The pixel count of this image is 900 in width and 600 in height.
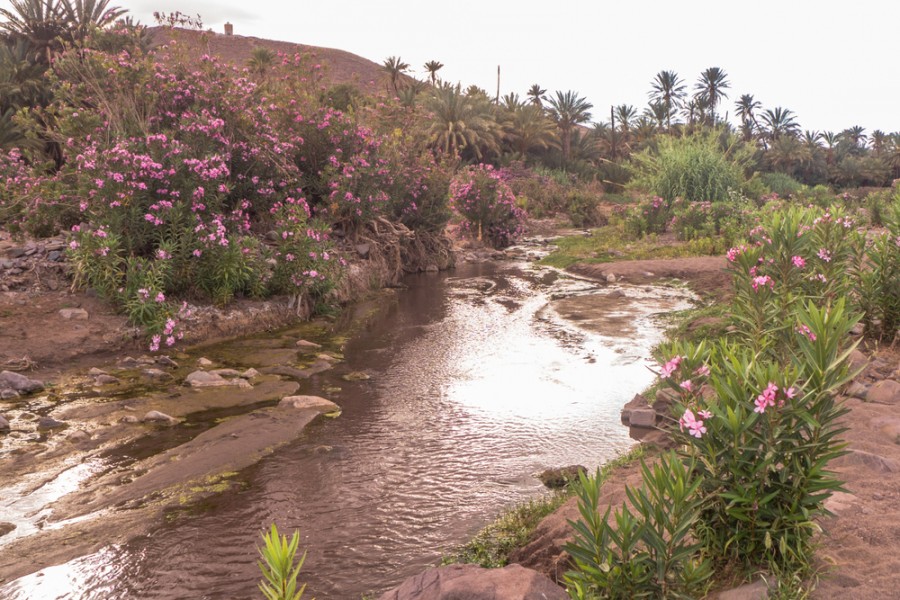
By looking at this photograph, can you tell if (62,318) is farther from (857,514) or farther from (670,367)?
(857,514)

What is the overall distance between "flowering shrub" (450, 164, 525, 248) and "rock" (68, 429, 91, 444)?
17822mm

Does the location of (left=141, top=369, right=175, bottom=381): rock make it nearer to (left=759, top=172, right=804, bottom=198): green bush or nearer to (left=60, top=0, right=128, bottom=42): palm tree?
(left=60, top=0, right=128, bottom=42): palm tree

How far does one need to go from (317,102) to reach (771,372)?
14.7 m

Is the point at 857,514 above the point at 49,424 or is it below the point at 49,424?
above

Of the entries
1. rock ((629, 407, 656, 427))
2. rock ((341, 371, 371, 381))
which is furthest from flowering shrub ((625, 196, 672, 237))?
rock ((629, 407, 656, 427))

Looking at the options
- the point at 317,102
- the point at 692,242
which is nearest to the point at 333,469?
the point at 317,102

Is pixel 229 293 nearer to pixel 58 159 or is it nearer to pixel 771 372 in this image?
pixel 771 372

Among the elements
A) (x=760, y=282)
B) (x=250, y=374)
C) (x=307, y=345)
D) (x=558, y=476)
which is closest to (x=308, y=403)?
(x=250, y=374)

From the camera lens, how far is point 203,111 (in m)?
12.2

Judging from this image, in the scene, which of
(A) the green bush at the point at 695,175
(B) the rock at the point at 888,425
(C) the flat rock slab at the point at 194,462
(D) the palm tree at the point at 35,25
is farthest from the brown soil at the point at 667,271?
(D) the palm tree at the point at 35,25

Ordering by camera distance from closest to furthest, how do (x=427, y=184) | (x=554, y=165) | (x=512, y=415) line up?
(x=512, y=415), (x=427, y=184), (x=554, y=165)

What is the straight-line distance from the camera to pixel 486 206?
25266 millimetres

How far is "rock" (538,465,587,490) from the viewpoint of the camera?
587cm

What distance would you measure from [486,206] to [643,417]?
18498 millimetres
